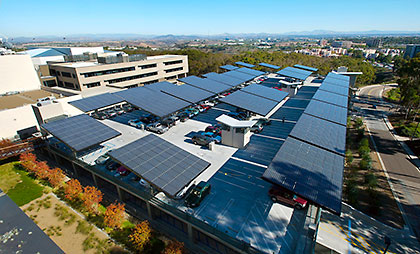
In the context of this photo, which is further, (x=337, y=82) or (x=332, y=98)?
(x=337, y=82)

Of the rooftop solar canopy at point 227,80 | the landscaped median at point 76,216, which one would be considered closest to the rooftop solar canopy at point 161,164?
the landscaped median at point 76,216

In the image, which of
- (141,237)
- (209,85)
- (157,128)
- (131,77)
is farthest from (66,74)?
(141,237)

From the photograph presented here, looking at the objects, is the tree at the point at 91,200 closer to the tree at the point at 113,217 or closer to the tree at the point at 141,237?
the tree at the point at 113,217

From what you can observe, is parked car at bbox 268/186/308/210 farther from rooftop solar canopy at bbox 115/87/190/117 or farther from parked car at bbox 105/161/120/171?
rooftop solar canopy at bbox 115/87/190/117

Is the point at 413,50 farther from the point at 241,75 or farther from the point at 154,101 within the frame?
the point at 154,101

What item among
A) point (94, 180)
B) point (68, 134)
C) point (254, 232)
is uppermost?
point (68, 134)

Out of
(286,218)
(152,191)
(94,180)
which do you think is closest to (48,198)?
(94,180)

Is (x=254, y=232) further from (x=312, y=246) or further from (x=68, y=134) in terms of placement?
(x=68, y=134)
